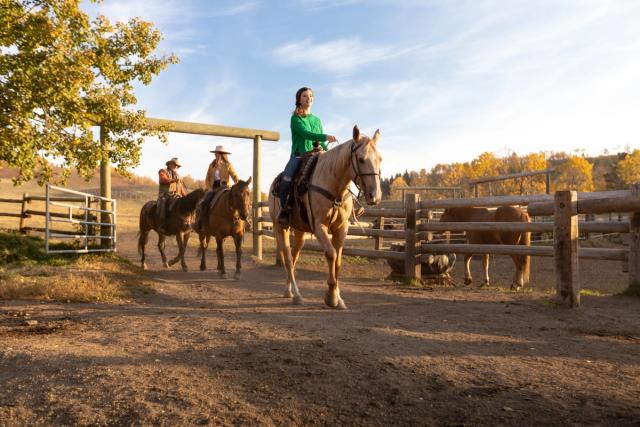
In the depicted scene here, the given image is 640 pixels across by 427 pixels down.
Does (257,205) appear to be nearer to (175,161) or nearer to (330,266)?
(175,161)

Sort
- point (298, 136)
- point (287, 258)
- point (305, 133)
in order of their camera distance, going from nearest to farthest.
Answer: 1. point (305, 133)
2. point (298, 136)
3. point (287, 258)

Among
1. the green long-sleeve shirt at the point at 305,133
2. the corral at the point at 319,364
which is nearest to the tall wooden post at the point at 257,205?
→ the green long-sleeve shirt at the point at 305,133

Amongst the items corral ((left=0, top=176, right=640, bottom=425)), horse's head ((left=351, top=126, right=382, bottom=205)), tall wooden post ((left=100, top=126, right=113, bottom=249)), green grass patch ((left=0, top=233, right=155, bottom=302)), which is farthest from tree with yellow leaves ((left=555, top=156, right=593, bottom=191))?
horse's head ((left=351, top=126, right=382, bottom=205))

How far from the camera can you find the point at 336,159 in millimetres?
6340

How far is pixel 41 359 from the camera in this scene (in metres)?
3.47

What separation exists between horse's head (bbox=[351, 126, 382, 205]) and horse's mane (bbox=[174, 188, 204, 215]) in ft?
21.2

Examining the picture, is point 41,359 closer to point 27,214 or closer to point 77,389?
point 77,389

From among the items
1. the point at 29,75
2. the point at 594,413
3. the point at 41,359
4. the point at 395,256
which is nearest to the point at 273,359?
the point at 41,359

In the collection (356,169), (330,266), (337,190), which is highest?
(356,169)

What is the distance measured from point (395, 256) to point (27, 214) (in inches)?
543

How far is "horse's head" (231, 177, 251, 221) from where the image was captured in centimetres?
989

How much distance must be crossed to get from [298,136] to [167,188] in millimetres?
7316

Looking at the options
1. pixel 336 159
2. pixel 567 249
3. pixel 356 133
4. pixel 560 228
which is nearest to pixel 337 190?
pixel 336 159

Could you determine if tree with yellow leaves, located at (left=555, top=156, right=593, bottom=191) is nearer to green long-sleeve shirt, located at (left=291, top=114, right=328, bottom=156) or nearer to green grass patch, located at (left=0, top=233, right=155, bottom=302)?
green long-sleeve shirt, located at (left=291, top=114, right=328, bottom=156)
